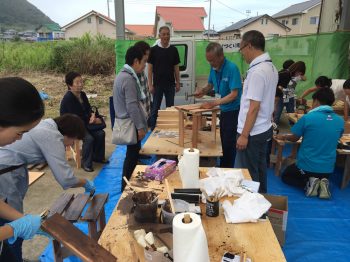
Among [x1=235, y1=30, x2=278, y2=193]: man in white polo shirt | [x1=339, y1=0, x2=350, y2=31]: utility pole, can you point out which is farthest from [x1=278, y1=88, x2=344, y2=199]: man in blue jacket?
[x1=339, y1=0, x2=350, y2=31]: utility pole

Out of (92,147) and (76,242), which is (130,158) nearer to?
(92,147)

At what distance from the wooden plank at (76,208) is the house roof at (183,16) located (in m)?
29.9

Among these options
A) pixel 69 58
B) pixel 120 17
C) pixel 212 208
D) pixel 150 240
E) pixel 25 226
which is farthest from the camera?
pixel 69 58

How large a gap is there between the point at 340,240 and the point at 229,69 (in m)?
2.04

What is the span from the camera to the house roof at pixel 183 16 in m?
30.9

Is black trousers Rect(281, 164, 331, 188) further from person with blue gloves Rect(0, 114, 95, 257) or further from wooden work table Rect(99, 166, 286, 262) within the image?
person with blue gloves Rect(0, 114, 95, 257)

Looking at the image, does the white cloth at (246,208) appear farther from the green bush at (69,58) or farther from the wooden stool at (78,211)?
the green bush at (69,58)

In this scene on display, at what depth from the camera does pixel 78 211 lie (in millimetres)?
2053

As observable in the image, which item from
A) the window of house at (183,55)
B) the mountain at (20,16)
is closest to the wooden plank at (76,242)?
the window of house at (183,55)

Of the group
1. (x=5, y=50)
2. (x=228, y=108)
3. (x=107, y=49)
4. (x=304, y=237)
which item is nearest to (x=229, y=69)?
(x=228, y=108)

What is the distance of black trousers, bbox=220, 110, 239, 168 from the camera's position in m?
3.42

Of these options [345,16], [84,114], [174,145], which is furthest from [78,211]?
[345,16]

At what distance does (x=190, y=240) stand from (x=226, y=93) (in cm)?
256

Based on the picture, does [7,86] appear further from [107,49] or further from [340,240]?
[107,49]
